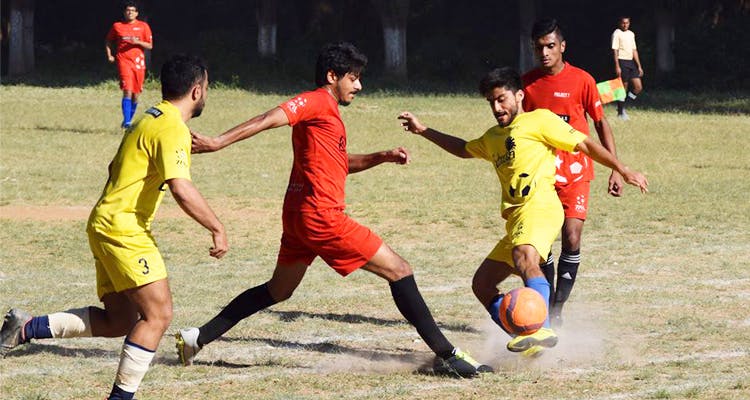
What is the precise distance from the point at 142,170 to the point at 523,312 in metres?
2.13

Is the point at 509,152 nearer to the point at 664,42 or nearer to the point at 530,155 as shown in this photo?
the point at 530,155

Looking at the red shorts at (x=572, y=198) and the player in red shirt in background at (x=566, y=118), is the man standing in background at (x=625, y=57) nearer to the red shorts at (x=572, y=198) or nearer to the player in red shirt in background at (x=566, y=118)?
the player in red shirt in background at (x=566, y=118)

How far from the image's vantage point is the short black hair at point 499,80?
25.5 ft

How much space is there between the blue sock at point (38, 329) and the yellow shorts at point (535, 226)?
2630 millimetres

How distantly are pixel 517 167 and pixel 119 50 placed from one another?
50.6 ft

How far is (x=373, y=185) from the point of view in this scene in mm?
17109

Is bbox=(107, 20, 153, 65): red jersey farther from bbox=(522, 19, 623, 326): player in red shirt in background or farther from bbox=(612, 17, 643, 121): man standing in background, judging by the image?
bbox=(522, 19, 623, 326): player in red shirt in background

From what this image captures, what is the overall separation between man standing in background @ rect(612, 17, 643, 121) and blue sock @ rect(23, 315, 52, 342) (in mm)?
19848

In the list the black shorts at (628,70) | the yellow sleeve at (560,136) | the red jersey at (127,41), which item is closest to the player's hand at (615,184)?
the yellow sleeve at (560,136)

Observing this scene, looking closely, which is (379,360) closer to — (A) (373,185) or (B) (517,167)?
(B) (517,167)

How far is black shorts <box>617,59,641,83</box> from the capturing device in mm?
27328

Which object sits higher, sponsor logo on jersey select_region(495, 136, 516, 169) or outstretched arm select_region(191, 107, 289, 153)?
outstretched arm select_region(191, 107, 289, 153)

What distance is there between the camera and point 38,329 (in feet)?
25.0

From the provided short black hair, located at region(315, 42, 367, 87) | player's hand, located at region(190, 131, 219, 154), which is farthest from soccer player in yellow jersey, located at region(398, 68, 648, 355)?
player's hand, located at region(190, 131, 219, 154)
